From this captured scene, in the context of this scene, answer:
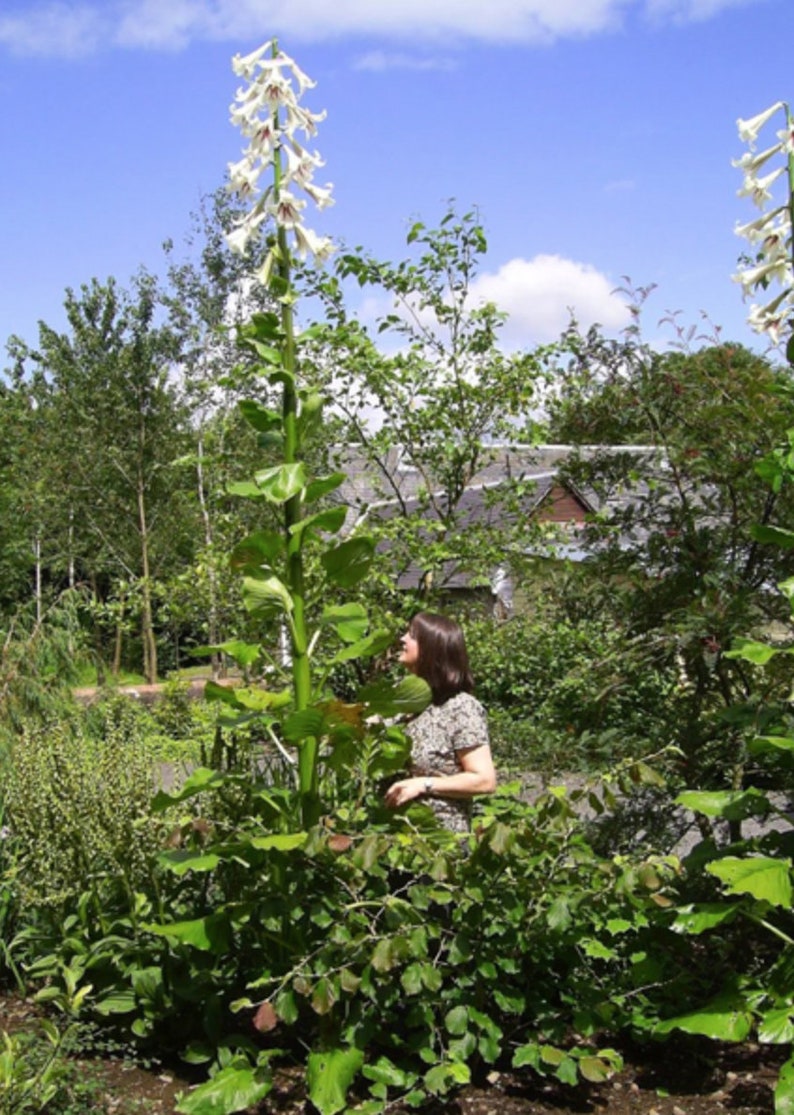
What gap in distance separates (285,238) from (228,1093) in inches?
96.1

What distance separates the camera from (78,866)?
12.6ft

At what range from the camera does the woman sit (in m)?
3.88

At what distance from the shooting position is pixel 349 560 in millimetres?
3463

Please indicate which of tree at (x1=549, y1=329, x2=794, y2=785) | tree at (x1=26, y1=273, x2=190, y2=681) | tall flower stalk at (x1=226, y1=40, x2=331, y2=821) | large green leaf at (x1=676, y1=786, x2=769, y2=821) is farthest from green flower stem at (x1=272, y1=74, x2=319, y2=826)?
tree at (x1=26, y1=273, x2=190, y2=681)

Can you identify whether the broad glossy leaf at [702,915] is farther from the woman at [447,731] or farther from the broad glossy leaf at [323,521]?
the broad glossy leaf at [323,521]

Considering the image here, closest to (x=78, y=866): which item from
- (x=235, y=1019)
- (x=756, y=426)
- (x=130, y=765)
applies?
(x=130, y=765)

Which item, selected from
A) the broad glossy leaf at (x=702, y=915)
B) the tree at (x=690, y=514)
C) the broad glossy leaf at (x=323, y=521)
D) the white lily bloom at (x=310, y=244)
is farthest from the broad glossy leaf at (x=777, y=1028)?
the white lily bloom at (x=310, y=244)

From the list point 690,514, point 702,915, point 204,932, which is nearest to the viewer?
point 702,915

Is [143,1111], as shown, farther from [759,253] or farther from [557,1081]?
[759,253]

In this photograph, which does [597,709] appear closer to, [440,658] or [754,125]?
[440,658]

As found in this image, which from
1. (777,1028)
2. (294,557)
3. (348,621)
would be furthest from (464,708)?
(777,1028)

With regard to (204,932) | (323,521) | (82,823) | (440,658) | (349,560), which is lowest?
(204,932)

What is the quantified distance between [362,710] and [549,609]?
304 centimetres

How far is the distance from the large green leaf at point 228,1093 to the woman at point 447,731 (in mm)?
1053
